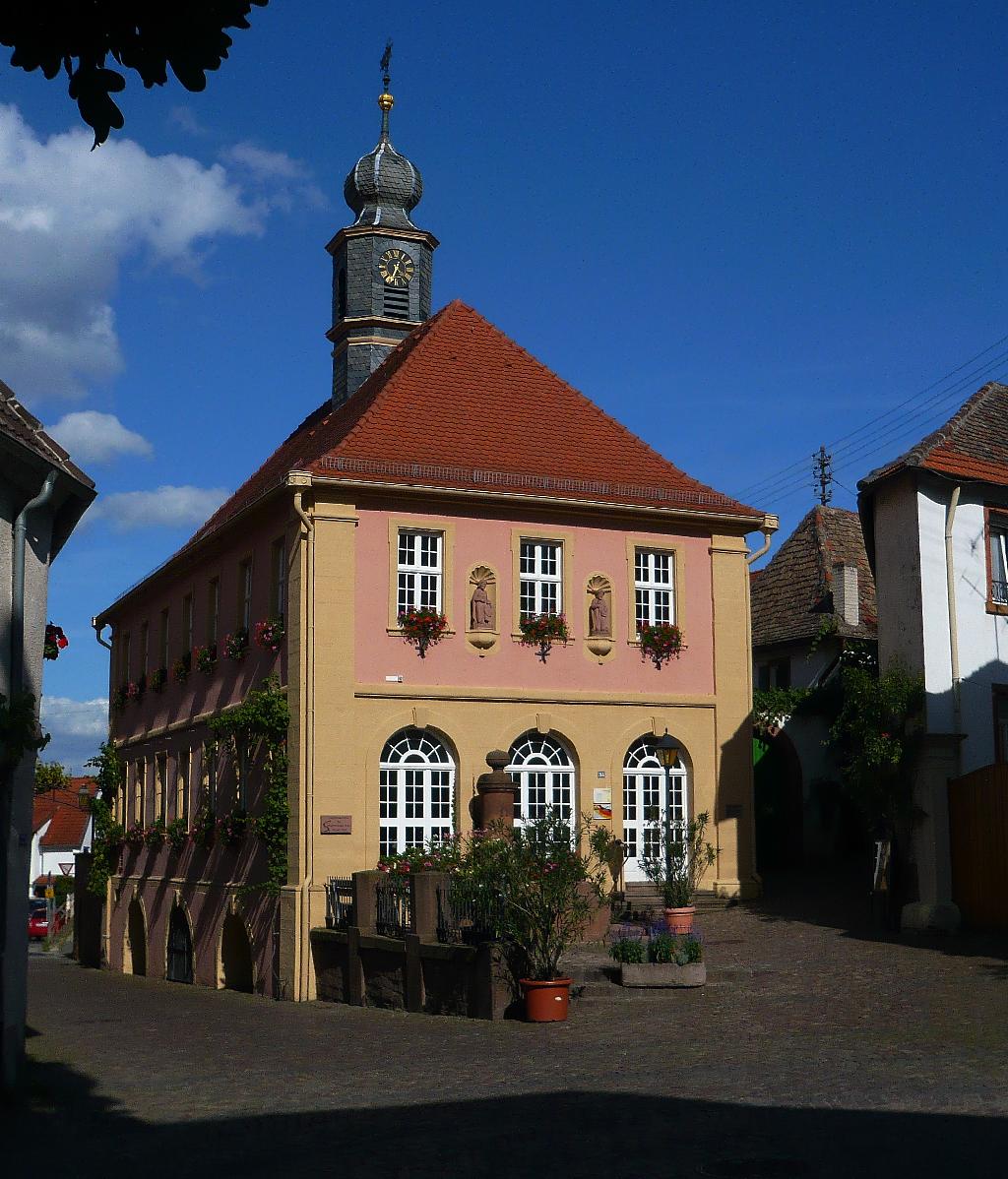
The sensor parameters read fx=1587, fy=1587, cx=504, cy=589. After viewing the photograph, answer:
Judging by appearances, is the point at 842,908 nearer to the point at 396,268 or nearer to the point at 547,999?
the point at 547,999

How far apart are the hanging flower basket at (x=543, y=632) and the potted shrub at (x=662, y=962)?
7387 millimetres

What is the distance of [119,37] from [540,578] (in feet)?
63.7

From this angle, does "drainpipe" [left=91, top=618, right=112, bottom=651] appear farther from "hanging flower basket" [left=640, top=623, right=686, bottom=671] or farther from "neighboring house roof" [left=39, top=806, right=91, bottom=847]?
"neighboring house roof" [left=39, top=806, right=91, bottom=847]

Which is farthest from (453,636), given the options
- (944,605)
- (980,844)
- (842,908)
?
(980,844)

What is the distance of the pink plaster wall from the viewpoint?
23.4 meters

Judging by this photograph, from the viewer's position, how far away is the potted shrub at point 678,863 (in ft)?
68.5

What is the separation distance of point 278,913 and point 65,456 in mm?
10259

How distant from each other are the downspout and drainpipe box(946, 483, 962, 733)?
348 inches

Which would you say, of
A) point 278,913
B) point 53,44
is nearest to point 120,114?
point 53,44

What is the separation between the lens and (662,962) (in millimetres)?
17422

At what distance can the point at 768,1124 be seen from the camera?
973 centimetres

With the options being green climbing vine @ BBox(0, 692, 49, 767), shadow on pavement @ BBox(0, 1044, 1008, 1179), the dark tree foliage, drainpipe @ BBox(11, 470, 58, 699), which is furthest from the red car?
the dark tree foliage

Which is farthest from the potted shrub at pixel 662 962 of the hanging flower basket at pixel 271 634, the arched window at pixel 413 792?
the hanging flower basket at pixel 271 634

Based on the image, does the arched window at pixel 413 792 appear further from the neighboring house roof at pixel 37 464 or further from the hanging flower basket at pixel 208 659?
the neighboring house roof at pixel 37 464
